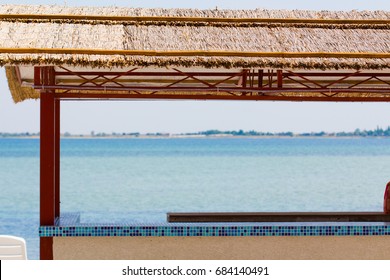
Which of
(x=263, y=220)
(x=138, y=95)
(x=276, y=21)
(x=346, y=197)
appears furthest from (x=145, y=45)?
(x=346, y=197)

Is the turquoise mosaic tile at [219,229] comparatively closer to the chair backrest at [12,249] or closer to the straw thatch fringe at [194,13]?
the chair backrest at [12,249]

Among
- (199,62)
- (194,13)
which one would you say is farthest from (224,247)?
(194,13)

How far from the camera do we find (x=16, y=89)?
28.0 ft

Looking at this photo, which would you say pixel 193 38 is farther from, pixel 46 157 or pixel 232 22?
pixel 46 157

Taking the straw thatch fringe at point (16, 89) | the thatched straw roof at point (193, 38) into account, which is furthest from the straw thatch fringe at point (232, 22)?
the straw thatch fringe at point (16, 89)

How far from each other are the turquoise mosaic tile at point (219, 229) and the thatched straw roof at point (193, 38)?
4.69 ft

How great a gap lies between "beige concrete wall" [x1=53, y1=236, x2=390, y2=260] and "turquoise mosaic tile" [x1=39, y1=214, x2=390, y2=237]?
0.05 m

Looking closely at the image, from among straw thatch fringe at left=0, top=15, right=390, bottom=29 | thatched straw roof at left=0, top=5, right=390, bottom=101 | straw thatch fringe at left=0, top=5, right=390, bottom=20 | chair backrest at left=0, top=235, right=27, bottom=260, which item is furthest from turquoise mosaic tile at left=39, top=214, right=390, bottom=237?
straw thatch fringe at left=0, top=5, right=390, bottom=20

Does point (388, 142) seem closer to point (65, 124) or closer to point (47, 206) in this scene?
point (65, 124)

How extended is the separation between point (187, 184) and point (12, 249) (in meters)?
33.4

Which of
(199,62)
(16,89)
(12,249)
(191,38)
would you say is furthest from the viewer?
(16,89)

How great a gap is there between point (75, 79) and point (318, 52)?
278 centimetres

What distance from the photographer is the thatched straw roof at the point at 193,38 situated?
22.8ft

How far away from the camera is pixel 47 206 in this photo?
7375 millimetres
